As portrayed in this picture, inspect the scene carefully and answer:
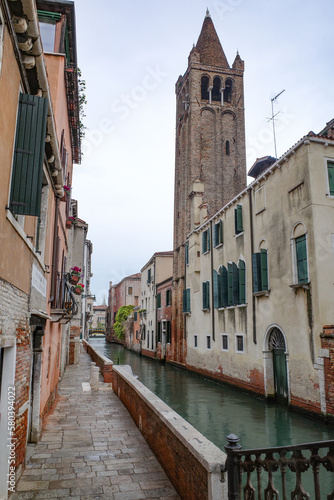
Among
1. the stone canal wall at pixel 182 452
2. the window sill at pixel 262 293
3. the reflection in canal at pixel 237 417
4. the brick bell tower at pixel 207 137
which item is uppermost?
the brick bell tower at pixel 207 137

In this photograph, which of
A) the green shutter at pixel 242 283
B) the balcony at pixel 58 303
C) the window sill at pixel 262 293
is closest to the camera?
the balcony at pixel 58 303

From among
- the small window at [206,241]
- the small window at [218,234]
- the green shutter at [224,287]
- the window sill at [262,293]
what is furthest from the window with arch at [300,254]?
the small window at [206,241]

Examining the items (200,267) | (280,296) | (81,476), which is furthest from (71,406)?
(200,267)

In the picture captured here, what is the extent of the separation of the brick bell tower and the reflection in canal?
11.0 metres

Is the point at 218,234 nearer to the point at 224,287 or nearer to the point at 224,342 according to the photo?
the point at 224,287

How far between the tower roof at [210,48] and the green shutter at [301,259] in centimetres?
2602

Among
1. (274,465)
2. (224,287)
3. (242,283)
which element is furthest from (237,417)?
(274,465)

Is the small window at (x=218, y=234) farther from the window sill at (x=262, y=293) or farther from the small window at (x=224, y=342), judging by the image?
the window sill at (x=262, y=293)

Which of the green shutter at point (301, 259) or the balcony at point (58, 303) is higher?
the green shutter at point (301, 259)

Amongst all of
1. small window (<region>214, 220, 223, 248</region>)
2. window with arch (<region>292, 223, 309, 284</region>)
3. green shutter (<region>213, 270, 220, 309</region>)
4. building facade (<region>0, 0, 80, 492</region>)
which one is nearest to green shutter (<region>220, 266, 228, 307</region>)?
green shutter (<region>213, 270, 220, 309</region>)

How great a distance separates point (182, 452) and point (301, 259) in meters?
9.10

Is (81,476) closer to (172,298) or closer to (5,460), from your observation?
(5,460)

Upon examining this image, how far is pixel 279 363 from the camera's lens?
13750mm

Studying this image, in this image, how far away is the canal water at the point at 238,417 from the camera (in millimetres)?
9727
